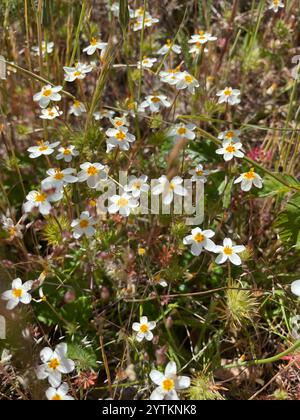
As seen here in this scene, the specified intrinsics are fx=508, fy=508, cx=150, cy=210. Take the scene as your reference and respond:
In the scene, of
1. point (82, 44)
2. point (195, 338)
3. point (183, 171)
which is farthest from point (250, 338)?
point (82, 44)

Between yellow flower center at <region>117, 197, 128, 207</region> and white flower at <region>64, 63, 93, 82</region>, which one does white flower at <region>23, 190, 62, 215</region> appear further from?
white flower at <region>64, 63, 93, 82</region>

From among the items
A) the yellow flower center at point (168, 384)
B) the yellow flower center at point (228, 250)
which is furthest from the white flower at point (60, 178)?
the yellow flower center at point (168, 384)

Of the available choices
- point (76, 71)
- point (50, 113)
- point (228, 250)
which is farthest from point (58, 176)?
point (228, 250)

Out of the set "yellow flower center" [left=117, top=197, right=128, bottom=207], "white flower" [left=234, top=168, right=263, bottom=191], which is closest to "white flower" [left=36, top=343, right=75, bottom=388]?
"yellow flower center" [left=117, top=197, right=128, bottom=207]

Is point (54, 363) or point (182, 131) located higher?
point (182, 131)

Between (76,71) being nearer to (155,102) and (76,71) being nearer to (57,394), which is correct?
(155,102)

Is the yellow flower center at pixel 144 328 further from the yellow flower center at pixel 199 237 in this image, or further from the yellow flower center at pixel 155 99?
the yellow flower center at pixel 155 99

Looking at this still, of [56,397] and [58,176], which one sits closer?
[56,397]

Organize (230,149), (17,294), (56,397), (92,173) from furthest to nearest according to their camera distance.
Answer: (230,149) < (92,173) < (17,294) < (56,397)
